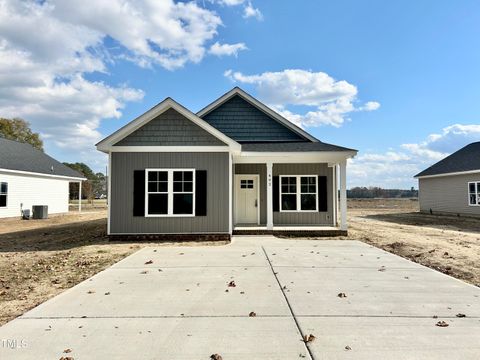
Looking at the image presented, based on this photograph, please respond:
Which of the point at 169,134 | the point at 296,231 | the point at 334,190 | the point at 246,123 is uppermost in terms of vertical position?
the point at 246,123

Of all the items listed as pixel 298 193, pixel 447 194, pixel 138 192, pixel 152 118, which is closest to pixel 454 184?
pixel 447 194

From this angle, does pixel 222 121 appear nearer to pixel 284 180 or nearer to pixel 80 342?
pixel 284 180

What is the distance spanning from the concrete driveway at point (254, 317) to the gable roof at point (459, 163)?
59.3ft

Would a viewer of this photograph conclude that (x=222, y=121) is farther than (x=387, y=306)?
Yes

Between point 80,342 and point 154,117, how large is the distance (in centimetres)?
855

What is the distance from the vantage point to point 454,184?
2350 cm

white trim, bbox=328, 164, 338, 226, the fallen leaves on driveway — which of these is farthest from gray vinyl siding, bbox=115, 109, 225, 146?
the fallen leaves on driveway

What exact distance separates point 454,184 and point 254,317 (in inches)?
933

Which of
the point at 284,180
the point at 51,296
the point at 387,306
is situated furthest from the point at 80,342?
the point at 284,180

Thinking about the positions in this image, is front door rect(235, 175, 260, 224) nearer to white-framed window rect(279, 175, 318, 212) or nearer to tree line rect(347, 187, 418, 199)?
white-framed window rect(279, 175, 318, 212)

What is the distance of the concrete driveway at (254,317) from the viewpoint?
11.8 feet

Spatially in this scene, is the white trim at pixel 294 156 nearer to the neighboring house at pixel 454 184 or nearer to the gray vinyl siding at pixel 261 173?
the gray vinyl siding at pixel 261 173

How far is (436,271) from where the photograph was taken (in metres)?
7.21

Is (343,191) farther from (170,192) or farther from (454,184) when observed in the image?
(454,184)
